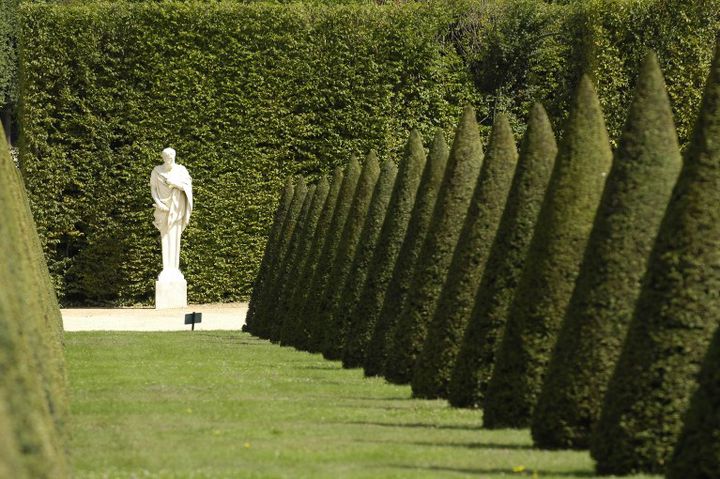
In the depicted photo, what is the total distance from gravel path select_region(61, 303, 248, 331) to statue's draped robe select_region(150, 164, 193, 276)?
1.40m

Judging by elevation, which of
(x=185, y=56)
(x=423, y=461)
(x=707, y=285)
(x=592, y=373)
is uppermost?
(x=185, y=56)

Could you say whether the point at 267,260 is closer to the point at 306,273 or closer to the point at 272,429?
the point at 306,273

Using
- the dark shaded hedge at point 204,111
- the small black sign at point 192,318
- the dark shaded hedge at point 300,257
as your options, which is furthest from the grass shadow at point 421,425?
the dark shaded hedge at point 204,111

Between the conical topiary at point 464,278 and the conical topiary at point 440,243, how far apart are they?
126cm

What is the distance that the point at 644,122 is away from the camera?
10797 millimetres

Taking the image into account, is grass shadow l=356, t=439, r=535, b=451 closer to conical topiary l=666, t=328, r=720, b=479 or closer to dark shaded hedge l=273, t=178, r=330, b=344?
conical topiary l=666, t=328, r=720, b=479

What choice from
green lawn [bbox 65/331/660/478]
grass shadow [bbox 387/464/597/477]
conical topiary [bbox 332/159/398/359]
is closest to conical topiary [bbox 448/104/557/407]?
green lawn [bbox 65/331/660/478]

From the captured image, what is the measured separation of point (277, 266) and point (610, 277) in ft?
55.0

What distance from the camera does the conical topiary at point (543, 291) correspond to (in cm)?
1185

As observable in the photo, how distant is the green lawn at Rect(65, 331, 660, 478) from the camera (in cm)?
994

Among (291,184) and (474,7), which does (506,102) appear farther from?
(291,184)

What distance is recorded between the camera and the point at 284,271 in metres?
26.0

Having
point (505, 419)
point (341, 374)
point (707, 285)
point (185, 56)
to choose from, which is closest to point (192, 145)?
point (185, 56)

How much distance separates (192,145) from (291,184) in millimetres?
5663
